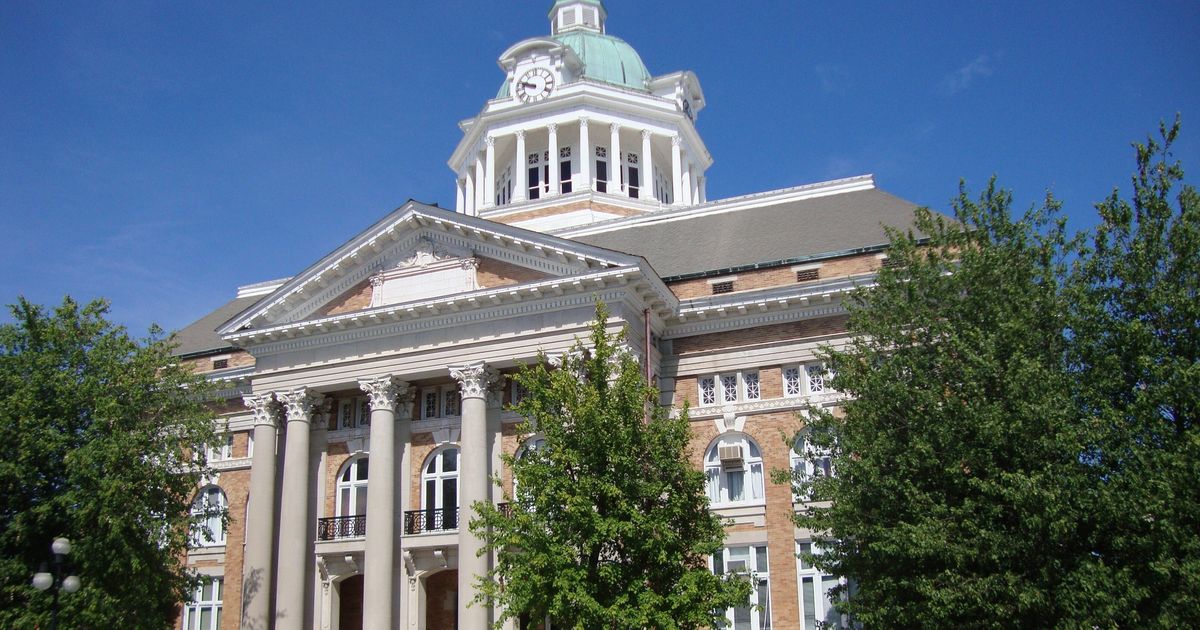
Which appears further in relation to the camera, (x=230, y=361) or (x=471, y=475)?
(x=230, y=361)

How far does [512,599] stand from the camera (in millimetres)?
22219

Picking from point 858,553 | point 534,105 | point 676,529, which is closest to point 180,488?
point 676,529

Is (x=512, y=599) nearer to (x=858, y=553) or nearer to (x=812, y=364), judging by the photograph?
(x=858, y=553)

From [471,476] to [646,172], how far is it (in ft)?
74.9

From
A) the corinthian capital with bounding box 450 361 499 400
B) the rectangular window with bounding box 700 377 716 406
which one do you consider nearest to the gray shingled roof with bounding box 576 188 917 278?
the rectangular window with bounding box 700 377 716 406

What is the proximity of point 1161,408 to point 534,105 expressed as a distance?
111ft

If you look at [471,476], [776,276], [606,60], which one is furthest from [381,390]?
[606,60]

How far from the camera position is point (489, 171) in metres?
50.1

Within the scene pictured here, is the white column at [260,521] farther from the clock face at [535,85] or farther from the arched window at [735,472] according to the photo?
the clock face at [535,85]

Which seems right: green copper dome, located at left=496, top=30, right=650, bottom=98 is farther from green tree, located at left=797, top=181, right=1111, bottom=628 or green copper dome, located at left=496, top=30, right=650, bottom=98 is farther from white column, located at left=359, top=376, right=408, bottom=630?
green tree, located at left=797, top=181, right=1111, bottom=628

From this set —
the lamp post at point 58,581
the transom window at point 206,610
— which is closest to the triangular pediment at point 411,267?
the transom window at point 206,610

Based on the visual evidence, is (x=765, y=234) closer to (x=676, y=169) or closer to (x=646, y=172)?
(x=646, y=172)

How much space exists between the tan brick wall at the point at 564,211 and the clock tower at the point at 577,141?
41mm

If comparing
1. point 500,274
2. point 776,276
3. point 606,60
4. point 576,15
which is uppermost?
point 576,15
